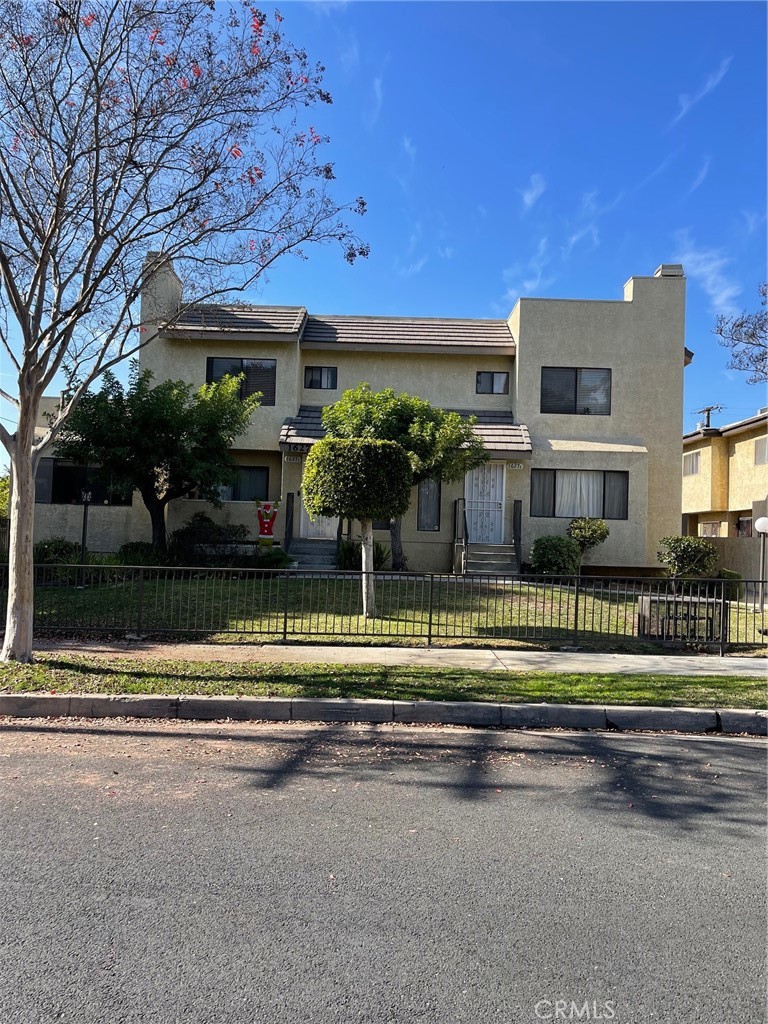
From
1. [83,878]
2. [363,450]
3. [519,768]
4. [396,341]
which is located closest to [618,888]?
[519,768]

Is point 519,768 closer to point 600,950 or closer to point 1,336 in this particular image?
point 600,950

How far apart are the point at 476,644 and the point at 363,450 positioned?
140 inches

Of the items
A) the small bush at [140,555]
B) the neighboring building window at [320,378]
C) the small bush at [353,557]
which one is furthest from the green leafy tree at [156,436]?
the neighboring building window at [320,378]

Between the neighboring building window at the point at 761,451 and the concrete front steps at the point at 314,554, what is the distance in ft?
53.4

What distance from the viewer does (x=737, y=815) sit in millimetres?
4922

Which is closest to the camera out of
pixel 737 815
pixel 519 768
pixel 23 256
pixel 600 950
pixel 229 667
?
pixel 600 950

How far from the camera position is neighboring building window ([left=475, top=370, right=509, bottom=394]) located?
2183cm

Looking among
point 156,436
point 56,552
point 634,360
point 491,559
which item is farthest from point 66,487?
point 634,360

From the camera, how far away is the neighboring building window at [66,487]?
20.9 meters

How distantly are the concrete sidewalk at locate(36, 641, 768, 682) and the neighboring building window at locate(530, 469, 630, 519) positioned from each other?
33.1ft

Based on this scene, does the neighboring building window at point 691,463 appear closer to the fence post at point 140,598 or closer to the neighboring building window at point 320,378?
the neighboring building window at point 320,378

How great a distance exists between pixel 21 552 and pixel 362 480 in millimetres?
5131

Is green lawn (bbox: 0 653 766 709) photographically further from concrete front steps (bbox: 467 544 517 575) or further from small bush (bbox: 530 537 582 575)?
concrete front steps (bbox: 467 544 517 575)

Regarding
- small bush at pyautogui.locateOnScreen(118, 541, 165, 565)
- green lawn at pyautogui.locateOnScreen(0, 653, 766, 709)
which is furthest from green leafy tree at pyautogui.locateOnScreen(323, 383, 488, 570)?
green lawn at pyautogui.locateOnScreen(0, 653, 766, 709)
